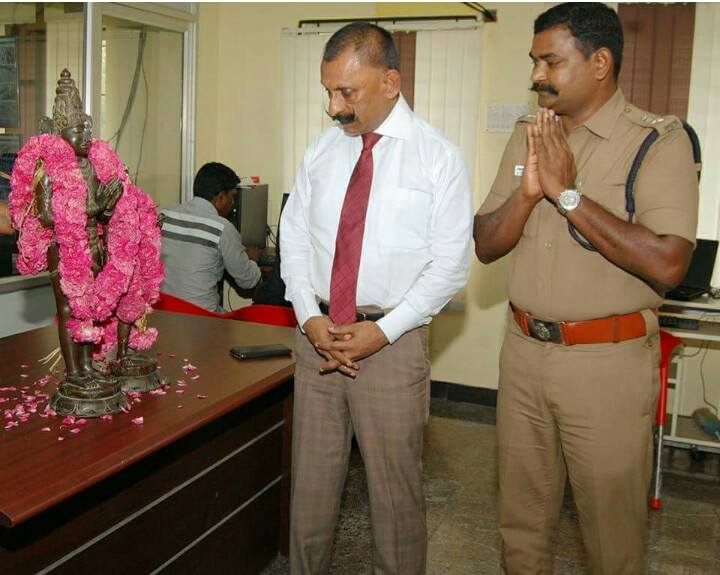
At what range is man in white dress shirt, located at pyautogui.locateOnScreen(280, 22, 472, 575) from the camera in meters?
2.26

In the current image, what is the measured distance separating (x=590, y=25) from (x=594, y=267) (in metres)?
0.61

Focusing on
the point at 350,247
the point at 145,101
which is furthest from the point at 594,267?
the point at 145,101

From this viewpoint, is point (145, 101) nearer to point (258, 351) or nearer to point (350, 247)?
point (258, 351)

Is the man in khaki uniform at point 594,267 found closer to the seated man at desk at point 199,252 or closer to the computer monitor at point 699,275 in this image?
the computer monitor at point 699,275

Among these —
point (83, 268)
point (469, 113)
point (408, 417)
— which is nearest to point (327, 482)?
point (408, 417)

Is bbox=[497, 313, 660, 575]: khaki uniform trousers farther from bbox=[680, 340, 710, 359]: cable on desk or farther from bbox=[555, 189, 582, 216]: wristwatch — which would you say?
bbox=[680, 340, 710, 359]: cable on desk

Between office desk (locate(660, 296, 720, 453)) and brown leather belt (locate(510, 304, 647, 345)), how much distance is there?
2.16 meters

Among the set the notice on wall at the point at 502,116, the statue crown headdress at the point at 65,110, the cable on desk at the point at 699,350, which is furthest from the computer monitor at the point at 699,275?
the statue crown headdress at the point at 65,110

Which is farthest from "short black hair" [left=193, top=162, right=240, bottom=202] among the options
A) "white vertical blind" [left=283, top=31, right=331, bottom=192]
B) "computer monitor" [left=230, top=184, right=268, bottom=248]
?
"white vertical blind" [left=283, top=31, right=331, bottom=192]

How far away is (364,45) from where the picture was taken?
223cm

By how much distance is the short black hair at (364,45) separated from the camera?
223cm

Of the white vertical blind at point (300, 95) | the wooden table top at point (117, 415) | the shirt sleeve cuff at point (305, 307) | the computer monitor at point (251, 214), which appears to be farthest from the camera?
the white vertical blind at point (300, 95)

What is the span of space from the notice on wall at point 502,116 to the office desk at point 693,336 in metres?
1.57

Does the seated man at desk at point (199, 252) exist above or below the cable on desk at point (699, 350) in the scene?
above
